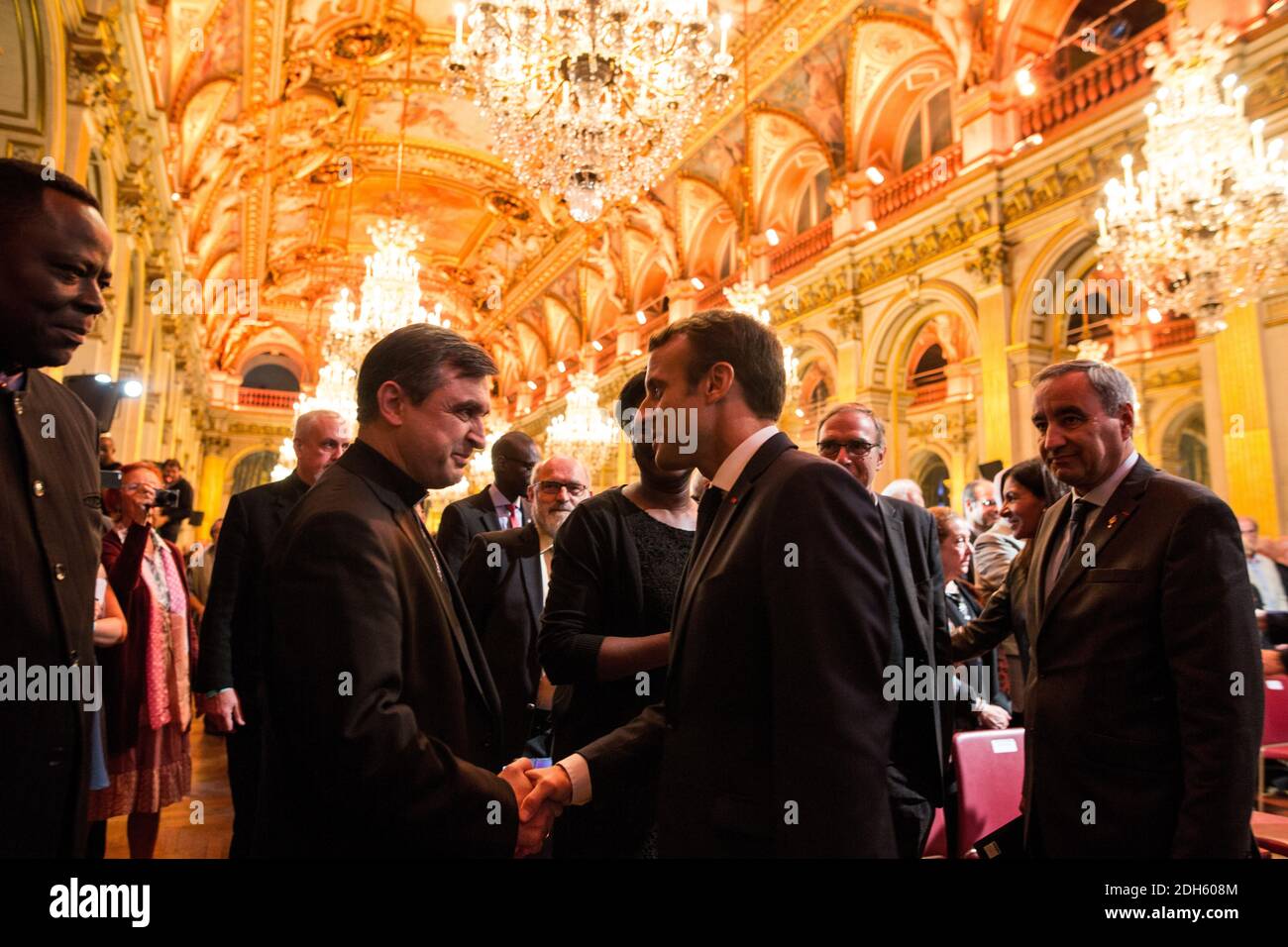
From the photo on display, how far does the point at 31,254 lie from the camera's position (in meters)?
1.30

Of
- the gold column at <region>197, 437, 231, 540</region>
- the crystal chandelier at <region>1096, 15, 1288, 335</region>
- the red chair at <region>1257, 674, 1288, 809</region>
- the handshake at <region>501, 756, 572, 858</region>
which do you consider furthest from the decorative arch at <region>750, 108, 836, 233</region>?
the gold column at <region>197, 437, 231, 540</region>

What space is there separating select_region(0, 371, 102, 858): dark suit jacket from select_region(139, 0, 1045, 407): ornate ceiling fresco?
7347 mm

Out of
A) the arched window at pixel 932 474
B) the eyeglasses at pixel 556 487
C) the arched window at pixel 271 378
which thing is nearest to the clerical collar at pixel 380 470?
the eyeglasses at pixel 556 487

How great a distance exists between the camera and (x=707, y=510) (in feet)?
5.07

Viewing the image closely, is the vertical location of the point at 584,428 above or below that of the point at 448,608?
above

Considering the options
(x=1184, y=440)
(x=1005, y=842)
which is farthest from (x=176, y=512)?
(x=1184, y=440)

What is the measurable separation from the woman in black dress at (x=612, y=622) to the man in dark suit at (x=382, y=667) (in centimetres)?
51

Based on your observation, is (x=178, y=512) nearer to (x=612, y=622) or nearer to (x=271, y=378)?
(x=612, y=622)

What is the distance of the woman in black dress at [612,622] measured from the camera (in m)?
1.92

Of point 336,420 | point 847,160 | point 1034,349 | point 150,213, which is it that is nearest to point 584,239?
point 847,160

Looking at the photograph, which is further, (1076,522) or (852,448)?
(852,448)

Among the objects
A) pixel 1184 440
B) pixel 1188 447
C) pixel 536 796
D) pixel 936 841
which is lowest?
pixel 936 841

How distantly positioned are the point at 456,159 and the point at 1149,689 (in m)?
17.0

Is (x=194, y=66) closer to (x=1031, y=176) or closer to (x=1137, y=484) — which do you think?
(x=1031, y=176)
